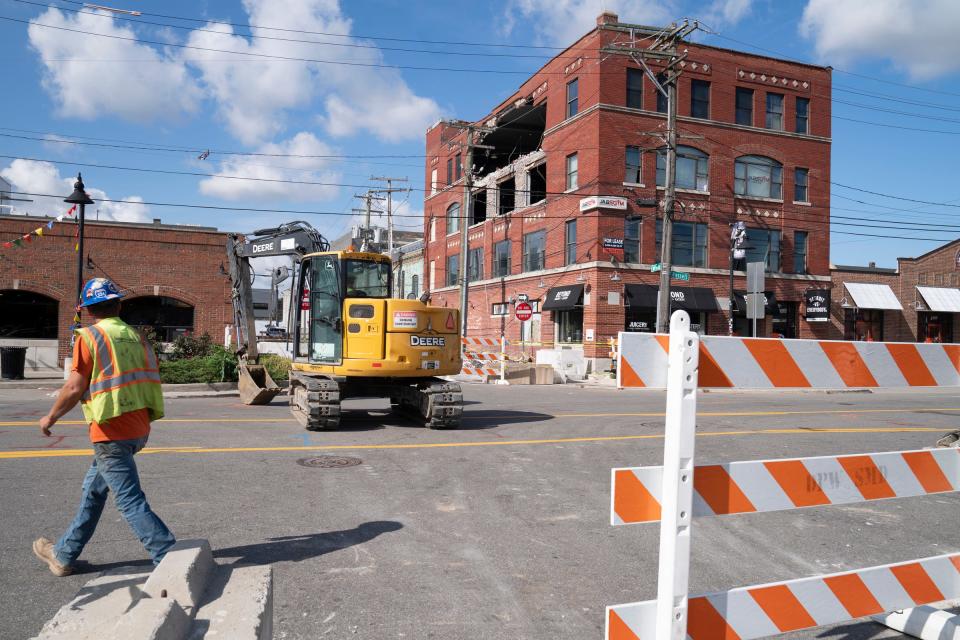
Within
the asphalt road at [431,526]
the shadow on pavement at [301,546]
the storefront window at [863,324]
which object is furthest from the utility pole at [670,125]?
the shadow on pavement at [301,546]

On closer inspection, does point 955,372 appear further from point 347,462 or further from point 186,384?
point 186,384

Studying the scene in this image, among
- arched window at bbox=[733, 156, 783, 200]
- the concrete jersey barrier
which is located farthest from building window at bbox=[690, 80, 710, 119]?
the concrete jersey barrier

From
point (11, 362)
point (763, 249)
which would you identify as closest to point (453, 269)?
point (763, 249)

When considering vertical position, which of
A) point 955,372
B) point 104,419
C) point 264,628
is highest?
point 955,372

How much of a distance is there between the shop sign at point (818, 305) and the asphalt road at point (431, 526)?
24790 millimetres

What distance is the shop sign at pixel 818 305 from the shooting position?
34.7 m

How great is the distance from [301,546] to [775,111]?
121 feet

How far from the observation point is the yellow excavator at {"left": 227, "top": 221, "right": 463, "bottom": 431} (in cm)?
1195

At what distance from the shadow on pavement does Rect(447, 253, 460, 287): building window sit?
40.6m

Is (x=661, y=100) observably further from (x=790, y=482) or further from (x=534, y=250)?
(x=790, y=482)

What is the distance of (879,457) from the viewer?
127 inches

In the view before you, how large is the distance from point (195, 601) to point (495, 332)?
122 feet

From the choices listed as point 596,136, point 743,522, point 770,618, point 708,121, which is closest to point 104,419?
point 770,618

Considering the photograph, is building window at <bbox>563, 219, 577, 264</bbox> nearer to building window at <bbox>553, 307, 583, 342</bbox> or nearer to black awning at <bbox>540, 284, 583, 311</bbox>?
black awning at <bbox>540, 284, 583, 311</bbox>
